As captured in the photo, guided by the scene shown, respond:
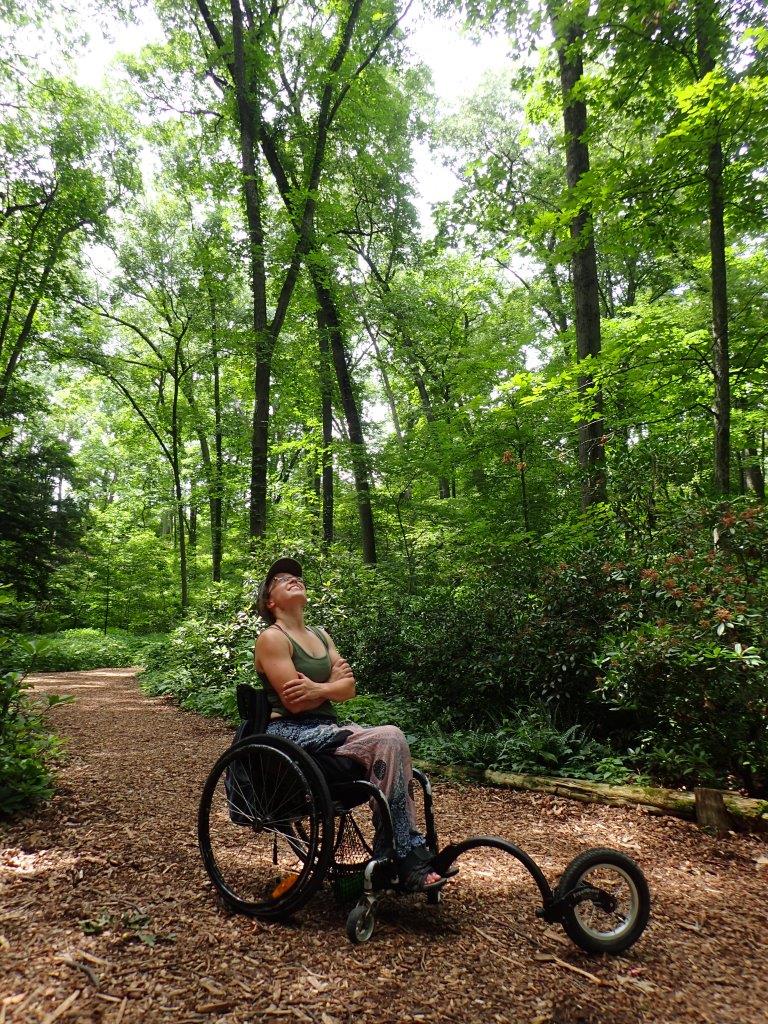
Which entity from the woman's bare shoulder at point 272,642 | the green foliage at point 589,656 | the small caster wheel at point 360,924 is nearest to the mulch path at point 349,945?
the small caster wheel at point 360,924

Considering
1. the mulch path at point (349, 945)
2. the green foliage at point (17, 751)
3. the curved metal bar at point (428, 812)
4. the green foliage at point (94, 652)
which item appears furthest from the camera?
the green foliage at point (94, 652)

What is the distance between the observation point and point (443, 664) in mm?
5688

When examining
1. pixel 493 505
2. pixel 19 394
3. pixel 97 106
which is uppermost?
pixel 97 106

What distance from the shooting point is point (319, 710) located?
2.59m

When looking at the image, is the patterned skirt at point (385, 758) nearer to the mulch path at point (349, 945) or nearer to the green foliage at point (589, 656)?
the mulch path at point (349, 945)

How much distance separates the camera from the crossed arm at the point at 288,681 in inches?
96.9

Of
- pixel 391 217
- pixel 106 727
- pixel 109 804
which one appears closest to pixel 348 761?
pixel 109 804

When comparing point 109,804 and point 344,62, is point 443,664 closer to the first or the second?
point 109,804

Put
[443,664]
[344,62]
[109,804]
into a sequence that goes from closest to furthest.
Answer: [109,804], [443,664], [344,62]

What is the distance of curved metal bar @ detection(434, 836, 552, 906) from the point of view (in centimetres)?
199

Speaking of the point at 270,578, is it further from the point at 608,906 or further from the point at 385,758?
the point at 608,906

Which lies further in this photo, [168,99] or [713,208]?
[168,99]

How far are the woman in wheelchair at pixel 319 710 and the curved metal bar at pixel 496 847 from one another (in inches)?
1.7

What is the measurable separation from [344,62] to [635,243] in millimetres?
9343
